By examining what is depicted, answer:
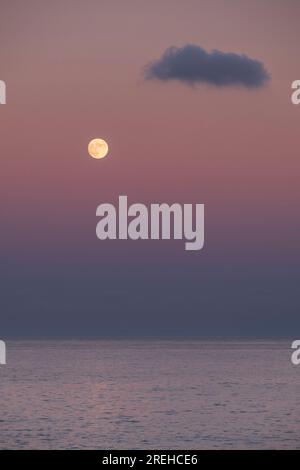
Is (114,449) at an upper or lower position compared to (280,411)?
lower

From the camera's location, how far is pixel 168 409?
9238cm

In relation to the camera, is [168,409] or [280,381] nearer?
[168,409]

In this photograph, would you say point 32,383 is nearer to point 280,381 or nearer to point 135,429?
point 280,381

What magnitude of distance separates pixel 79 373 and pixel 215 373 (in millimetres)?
19827

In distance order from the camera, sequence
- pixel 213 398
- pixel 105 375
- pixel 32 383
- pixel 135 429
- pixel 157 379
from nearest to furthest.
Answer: pixel 135 429 → pixel 213 398 → pixel 32 383 → pixel 157 379 → pixel 105 375

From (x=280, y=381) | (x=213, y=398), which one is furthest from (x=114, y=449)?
(x=280, y=381)

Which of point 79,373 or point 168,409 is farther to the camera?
point 79,373

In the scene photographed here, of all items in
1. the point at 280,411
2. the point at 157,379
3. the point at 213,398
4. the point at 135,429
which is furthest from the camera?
the point at 157,379
